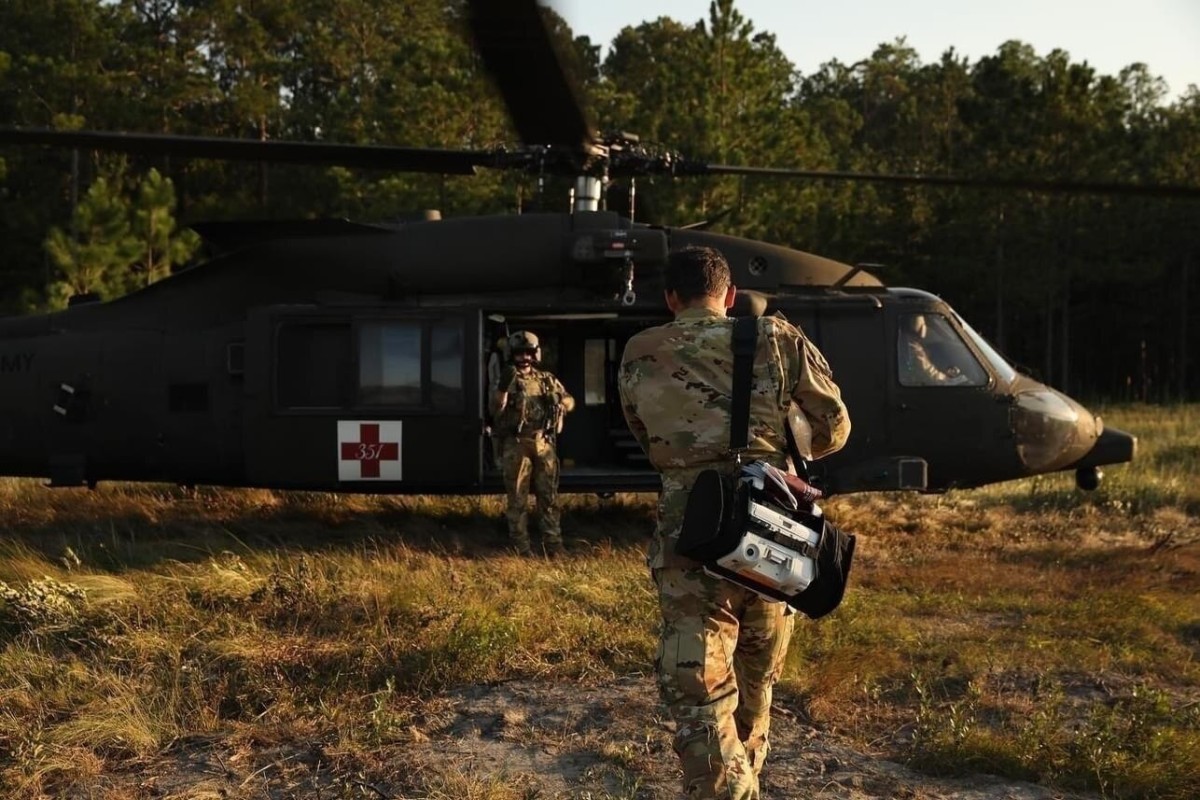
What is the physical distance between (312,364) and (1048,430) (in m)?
5.56

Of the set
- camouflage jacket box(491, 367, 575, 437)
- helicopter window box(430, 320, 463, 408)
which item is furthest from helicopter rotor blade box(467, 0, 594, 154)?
camouflage jacket box(491, 367, 575, 437)

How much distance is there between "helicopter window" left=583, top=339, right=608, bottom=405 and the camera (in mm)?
9070

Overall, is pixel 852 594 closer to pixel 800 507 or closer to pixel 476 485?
pixel 476 485

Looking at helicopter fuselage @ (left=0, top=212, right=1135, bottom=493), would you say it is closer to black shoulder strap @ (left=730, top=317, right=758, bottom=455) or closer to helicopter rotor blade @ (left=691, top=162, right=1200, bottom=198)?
helicopter rotor blade @ (left=691, top=162, right=1200, bottom=198)

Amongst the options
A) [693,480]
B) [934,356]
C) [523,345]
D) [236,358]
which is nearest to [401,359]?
[523,345]

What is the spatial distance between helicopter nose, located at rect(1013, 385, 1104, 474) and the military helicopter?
0.06 feet

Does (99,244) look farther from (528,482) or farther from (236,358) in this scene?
(528,482)

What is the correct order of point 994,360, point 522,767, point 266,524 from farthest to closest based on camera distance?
1. point 266,524
2. point 994,360
3. point 522,767

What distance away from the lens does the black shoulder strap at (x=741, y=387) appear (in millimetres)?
3033

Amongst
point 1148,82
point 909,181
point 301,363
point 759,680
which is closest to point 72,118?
point 301,363

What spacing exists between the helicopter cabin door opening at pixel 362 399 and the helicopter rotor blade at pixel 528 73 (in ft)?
5.42

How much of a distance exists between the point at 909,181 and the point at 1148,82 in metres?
42.6

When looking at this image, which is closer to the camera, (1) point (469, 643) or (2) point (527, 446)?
(1) point (469, 643)

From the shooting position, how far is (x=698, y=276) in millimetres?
3254
